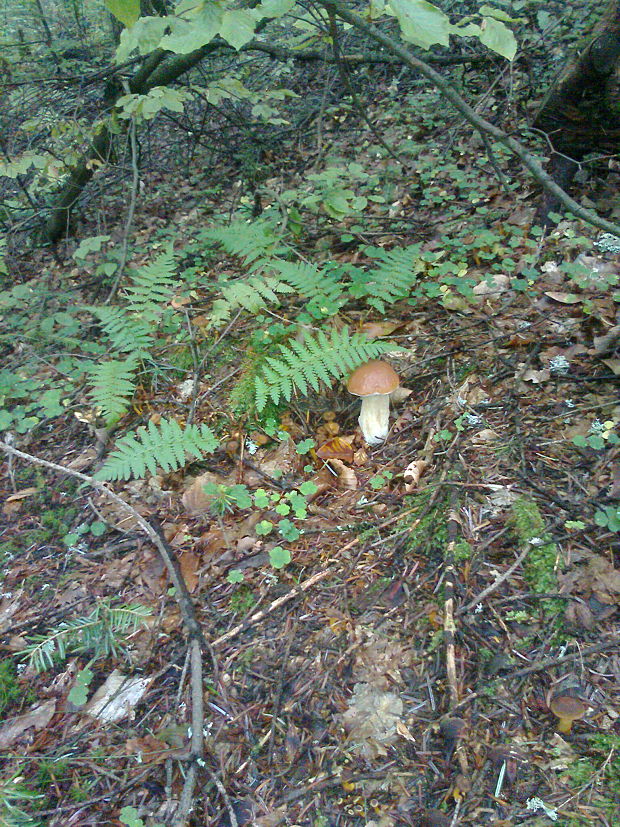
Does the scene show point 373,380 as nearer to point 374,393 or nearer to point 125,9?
point 374,393

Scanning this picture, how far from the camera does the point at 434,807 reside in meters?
1.95

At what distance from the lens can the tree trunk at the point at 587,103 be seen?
11.5ft

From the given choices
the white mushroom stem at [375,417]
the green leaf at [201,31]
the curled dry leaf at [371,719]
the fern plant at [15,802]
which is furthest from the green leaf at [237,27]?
the fern plant at [15,802]

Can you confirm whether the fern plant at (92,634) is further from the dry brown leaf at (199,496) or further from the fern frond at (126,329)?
the fern frond at (126,329)

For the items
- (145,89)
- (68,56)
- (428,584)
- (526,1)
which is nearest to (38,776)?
(428,584)

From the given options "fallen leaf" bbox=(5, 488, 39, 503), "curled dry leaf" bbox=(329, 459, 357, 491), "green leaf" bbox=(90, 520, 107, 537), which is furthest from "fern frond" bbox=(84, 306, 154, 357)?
"curled dry leaf" bbox=(329, 459, 357, 491)

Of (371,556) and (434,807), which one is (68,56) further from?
(434,807)

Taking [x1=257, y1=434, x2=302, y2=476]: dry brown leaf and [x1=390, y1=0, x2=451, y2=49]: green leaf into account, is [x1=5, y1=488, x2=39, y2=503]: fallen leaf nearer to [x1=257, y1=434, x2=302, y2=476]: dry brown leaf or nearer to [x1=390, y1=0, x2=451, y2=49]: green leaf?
[x1=257, y1=434, x2=302, y2=476]: dry brown leaf

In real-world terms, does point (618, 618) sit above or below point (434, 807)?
above

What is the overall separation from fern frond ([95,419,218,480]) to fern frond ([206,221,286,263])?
155 centimetres

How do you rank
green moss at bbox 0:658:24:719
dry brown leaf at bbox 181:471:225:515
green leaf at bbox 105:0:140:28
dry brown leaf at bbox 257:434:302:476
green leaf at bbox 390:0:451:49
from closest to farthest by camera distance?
green leaf at bbox 390:0:451:49
green leaf at bbox 105:0:140:28
green moss at bbox 0:658:24:719
dry brown leaf at bbox 181:471:225:515
dry brown leaf at bbox 257:434:302:476

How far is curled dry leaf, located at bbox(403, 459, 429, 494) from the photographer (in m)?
3.05

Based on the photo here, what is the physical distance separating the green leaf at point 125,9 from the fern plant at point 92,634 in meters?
2.70

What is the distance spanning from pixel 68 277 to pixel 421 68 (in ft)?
16.6
